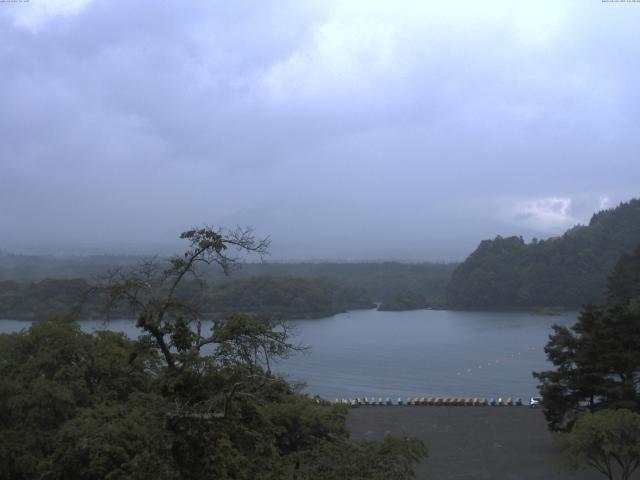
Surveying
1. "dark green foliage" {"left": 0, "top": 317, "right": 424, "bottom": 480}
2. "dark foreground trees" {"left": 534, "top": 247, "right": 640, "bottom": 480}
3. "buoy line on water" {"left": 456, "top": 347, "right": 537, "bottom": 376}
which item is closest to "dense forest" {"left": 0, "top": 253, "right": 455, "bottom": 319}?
"dark green foliage" {"left": 0, "top": 317, "right": 424, "bottom": 480}

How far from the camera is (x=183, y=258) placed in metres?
5.01

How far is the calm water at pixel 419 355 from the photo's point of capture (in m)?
26.5

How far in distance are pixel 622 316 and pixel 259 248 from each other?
401 inches

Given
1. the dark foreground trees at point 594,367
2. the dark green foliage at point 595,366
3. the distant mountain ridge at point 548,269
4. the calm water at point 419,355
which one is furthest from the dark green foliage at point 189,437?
the distant mountain ridge at point 548,269

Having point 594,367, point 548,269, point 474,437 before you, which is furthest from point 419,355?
point 548,269

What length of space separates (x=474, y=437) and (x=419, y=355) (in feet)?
65.7

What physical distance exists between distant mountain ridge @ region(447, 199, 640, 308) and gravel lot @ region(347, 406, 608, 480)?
125ft

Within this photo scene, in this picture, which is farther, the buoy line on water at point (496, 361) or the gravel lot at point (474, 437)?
the buoy line on water at point (496, 361)

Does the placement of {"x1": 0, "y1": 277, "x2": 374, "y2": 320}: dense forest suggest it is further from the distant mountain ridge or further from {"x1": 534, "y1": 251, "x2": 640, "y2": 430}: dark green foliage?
{"x1": 534, "y1": 251, "x2": 640, "y2": 430}: dark green foliage

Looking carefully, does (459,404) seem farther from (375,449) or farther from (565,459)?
(375,449)

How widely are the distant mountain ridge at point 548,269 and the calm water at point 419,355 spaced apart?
4.98 m

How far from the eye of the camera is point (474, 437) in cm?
1477

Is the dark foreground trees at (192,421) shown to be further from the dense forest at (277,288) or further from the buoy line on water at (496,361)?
the buoy line on water at (496,361)

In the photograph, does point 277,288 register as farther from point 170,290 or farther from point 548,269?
point 170,290
